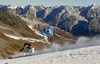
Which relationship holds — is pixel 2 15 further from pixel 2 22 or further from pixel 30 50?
pixel 30 50

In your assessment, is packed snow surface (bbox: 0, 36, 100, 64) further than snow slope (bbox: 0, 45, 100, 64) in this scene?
Yes

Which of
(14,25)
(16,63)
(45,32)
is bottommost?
(14,25)

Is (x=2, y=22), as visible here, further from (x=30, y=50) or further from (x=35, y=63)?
(x=35, y=63)

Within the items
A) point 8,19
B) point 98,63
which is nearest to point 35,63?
point 98,63

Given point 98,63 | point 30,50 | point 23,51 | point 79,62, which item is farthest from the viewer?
point 23,51

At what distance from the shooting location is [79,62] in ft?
41.9

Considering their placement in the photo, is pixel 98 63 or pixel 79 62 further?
pixel 79 62

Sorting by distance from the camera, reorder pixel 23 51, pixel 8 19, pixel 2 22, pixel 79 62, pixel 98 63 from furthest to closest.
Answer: pixel 8 19 → pixel 2 22 → pixel 23 51 → pixel 79 62 → pixel 98 63

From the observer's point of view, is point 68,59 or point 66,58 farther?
point 66,58

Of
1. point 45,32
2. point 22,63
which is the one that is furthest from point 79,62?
point 45,32

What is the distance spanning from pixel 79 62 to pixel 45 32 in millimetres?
22305

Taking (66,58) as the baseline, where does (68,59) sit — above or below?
above

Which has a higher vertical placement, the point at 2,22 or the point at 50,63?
the point at 50,63

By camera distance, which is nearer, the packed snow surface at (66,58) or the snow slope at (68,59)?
the snow slope at (68,59)
